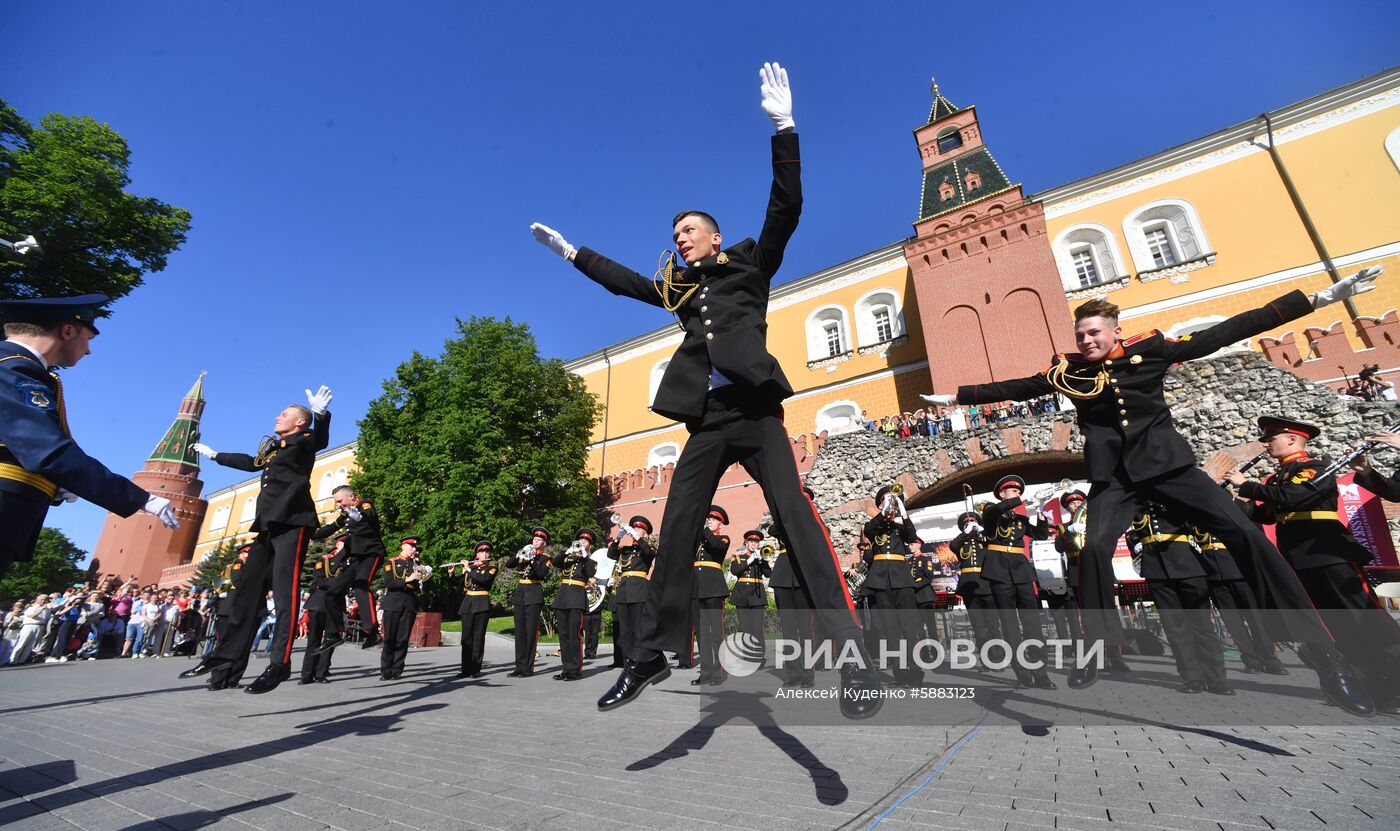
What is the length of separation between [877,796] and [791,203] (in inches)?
107

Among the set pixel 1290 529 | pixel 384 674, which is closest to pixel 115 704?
pixel 384 674

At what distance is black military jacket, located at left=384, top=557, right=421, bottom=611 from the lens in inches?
372

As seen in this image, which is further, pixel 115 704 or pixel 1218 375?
pixel 1218 375

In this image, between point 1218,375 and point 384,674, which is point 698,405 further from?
point 1218,375

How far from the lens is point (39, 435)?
8.22ft

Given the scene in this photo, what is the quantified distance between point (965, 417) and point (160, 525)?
227 ft

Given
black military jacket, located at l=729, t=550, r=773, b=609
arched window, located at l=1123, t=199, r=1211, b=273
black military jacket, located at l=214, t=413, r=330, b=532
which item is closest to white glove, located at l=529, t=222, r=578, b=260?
black military jacket, located at l=214, t=413, r=330, b=532

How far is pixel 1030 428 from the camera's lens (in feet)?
60.0

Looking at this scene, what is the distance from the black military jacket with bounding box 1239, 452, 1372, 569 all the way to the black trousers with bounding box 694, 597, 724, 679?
18.1 feet

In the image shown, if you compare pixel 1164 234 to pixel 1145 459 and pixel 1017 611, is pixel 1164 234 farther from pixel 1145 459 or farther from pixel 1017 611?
pixel 1145 459

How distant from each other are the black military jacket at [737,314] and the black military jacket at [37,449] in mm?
2535

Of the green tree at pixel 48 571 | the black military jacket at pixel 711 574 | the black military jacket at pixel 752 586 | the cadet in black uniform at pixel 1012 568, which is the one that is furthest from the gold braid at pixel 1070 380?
the green tree at pixel 48 571

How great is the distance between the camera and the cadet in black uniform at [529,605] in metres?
9.32

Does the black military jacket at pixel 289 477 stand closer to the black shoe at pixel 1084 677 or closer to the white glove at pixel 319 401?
the white glove at pixel 319 401
